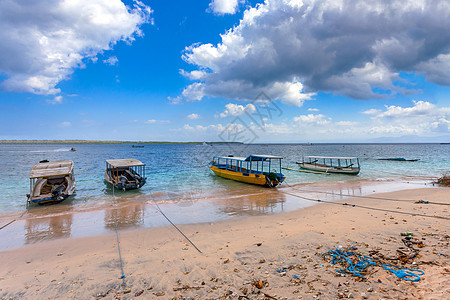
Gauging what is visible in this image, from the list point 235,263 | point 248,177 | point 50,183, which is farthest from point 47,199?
point 248,177

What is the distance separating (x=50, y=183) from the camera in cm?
1808

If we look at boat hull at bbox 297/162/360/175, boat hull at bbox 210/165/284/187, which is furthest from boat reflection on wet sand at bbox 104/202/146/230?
boat hull at bbox 297/162/360/175

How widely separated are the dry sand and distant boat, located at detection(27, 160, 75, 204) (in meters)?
7.79

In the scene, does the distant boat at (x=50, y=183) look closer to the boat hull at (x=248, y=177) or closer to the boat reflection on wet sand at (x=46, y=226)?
the boat reflection on wet sand at (x=46, y=226)

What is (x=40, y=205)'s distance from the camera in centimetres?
1539

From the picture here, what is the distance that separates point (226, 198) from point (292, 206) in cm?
522

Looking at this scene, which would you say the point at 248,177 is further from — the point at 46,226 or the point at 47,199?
the point at 47,199

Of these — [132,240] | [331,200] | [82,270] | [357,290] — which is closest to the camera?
[357,290]

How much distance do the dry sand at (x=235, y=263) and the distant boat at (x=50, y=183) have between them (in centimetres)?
779

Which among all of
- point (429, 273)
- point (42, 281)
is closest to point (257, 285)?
point (429, 273)

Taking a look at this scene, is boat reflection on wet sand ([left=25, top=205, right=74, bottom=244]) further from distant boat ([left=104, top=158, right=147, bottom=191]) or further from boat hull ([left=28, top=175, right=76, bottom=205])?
distant boat ([left=104, top=158, right=147, bottom=191])

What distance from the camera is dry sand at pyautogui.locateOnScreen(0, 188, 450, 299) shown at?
472cm

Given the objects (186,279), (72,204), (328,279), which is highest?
(328,279)

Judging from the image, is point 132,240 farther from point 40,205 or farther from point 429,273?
point 40,205
